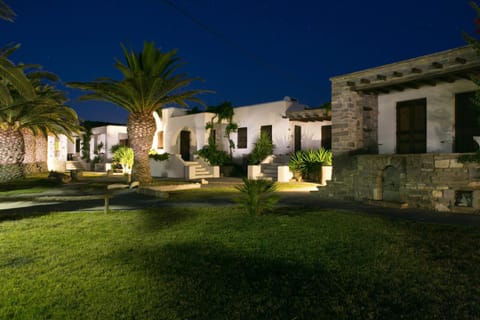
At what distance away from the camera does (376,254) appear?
466 centimetres

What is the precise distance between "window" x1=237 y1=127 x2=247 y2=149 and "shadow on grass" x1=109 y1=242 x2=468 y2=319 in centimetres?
1746

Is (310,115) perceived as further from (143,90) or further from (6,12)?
(6,12)

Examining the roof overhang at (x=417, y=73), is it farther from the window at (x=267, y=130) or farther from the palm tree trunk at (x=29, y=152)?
the palm tree trunk at (x=29, y=152)

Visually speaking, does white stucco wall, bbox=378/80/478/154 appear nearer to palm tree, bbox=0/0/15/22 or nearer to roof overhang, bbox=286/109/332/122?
roof overhang, bbox=286/109/332/122

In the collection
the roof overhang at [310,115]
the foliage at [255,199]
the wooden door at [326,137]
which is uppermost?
the roof overhang at [310,115]

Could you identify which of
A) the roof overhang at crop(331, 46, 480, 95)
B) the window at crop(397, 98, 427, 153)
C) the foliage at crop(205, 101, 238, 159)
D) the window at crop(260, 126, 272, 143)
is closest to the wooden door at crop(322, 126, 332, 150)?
the window at crop(260, 126, 272, 143)

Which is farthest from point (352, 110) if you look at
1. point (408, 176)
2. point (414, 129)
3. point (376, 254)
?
point (376, 254)

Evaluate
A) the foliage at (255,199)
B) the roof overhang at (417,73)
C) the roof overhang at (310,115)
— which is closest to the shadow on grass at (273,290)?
the foliage at (255,199)

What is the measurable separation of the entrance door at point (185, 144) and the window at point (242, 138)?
19.0 ft

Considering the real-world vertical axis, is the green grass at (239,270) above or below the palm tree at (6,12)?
below

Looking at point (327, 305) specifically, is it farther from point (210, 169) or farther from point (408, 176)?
point (210, 169)

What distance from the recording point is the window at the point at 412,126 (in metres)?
10.5

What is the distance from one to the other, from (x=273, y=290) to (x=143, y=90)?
468 inches

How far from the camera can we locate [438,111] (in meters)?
10.1
